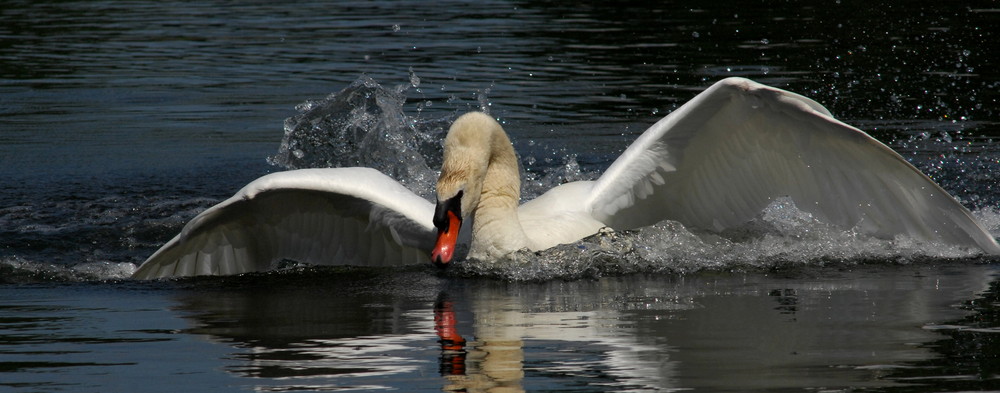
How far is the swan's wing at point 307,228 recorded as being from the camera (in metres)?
7.02

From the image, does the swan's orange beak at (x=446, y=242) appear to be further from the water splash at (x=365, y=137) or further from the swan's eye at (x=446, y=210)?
the water splash at (x=365, y=137)

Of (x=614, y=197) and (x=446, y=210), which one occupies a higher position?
(x=614, y=197)

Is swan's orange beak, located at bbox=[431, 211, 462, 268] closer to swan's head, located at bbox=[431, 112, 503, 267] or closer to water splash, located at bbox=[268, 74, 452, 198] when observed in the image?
swan's head, located at bbox=[431, 112, 503, 267]

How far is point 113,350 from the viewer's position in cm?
521

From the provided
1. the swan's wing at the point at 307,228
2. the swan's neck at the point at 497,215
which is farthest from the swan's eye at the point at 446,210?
the swan's wing at the point at 307,228

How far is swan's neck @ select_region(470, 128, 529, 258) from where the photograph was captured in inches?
262

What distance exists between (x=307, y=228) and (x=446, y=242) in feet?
5.42

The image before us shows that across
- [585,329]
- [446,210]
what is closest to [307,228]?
[446,210]

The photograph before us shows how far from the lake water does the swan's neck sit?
18cm

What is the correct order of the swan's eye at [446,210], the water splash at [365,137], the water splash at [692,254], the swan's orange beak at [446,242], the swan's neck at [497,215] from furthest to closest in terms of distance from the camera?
the water splash at [365,137] < the water splash at [692,254] < the swan's neck at [497,215] < the swan's eye at [446,210] < the swan's orange beak at [446,242]

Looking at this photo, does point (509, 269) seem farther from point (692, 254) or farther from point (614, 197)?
point (692, 254)

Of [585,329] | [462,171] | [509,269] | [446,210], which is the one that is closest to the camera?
[585,329]

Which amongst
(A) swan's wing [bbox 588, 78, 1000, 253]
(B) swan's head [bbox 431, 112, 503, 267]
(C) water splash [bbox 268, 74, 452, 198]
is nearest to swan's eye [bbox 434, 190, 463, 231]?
(B) swan's head [bbox 431, 112, 503, 267]

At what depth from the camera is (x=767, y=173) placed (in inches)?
279
